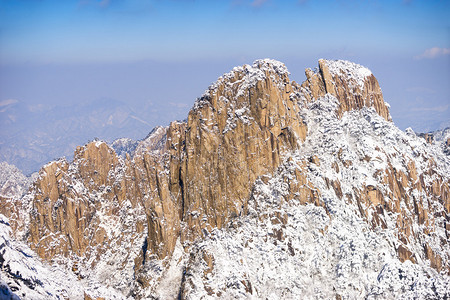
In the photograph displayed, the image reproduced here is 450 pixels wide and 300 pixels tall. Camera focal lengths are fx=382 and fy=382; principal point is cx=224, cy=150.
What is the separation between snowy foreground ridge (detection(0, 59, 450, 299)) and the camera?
9112 centimetres

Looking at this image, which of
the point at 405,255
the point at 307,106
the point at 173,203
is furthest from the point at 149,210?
the point at 405,255

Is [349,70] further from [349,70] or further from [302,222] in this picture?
[302,222]

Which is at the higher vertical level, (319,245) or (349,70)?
(349,70)

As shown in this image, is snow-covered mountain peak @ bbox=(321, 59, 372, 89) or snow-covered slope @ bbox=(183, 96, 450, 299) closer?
snow-covered slope @ bbox=(183, 96, 450, 299)

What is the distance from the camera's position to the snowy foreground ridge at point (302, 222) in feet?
299

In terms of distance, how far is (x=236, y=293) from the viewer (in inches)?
3489

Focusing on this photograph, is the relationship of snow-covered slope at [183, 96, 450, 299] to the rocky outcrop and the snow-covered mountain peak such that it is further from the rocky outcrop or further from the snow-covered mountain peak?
the snow-covered mountain peak

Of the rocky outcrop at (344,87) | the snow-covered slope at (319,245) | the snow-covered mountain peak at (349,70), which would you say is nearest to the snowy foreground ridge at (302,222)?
the snow-covered slope at (319,245)

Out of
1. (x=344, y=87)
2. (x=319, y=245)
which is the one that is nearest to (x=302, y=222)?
(x=319, y=245)

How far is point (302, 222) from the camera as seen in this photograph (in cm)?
9825

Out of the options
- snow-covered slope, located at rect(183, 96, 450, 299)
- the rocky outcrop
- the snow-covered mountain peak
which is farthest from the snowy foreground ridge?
the snow-covered mountain peak

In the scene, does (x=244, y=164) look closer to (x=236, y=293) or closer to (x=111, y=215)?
(x=236, y=293)

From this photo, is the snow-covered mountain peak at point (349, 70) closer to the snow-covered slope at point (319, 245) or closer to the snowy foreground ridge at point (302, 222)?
the snowy foreground ridge at point (302, 222)

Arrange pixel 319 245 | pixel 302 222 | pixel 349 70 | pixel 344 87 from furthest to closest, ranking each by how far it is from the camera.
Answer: pixel 349 70 < pixel 344 87 < pixel 302 222 < pixel 319 245
